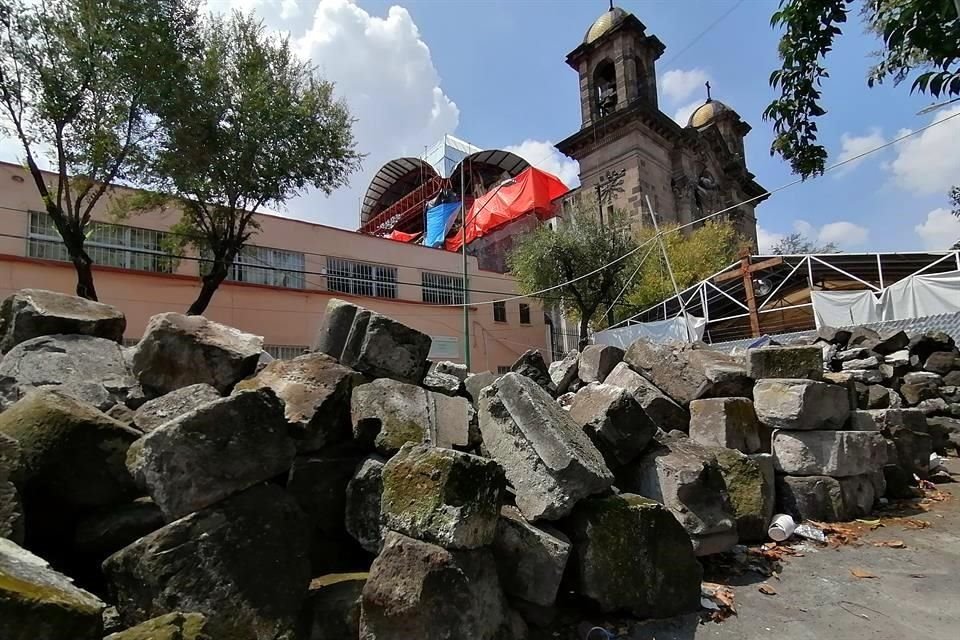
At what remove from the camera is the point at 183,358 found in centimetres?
369

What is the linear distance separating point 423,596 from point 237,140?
12016 millimetres

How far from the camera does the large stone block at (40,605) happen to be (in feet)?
4.94

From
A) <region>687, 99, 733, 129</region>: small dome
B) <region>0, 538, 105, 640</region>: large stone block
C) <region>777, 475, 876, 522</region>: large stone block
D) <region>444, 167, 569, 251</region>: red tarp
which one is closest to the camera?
<region>0, 538, 105, 640</region>: large stone block

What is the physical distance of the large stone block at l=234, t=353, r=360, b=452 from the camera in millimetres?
3090

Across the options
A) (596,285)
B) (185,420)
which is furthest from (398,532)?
(596,285)

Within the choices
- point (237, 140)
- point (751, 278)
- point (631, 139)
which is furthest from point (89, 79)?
point (631, 139)

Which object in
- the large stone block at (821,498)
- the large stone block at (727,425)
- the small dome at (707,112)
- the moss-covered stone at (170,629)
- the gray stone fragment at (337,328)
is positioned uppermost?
the small dome at (707,112)

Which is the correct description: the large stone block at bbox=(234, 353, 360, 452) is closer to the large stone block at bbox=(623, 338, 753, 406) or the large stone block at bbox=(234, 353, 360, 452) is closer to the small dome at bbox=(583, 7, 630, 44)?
the large stone block at bbox=(623, 338, 753, 406)

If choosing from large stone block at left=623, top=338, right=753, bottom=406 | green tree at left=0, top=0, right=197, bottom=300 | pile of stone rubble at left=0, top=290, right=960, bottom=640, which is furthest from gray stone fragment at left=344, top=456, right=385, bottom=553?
green tree at left=0, top=0, right=197, bottom=300

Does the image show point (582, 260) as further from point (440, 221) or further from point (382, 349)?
point (382, 349)

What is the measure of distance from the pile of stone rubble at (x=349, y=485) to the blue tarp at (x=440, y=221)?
917 inches

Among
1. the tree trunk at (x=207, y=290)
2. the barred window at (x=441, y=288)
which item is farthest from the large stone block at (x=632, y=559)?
the barred window at (x=441, y=288)

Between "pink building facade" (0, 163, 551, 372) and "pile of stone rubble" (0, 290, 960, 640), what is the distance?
10850mm

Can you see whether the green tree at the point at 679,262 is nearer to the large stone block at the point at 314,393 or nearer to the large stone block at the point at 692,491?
the large stone block at the point at 692,491
